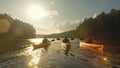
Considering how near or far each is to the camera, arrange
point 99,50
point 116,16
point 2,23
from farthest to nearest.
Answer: point 2,23 < point 116,16 < point 99,50

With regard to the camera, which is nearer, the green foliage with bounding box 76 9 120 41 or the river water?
the river water

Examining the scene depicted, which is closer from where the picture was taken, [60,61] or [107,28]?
[60,61]

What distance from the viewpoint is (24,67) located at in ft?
73.0

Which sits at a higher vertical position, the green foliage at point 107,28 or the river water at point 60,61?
the green foliage at point 107,28

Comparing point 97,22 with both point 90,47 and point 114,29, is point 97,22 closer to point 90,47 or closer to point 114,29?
point 114,29

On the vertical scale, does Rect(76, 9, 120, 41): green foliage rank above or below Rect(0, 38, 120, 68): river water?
above

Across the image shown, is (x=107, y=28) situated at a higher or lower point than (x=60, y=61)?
higher

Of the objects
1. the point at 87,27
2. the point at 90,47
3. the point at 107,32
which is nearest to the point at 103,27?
the point at 107,32

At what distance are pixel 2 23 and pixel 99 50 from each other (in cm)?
14777

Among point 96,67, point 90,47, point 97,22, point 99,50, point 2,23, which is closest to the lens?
point 96,67

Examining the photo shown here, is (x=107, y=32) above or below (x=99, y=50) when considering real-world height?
above

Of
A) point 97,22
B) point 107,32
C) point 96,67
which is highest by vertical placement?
point 97,22

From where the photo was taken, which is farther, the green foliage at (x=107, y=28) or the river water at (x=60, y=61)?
the green foliage at (x=107, y=28)

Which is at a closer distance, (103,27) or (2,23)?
(103,27)
